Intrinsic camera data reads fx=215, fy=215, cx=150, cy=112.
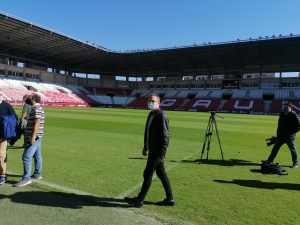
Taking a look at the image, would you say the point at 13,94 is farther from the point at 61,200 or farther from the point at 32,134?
the point at 61,200

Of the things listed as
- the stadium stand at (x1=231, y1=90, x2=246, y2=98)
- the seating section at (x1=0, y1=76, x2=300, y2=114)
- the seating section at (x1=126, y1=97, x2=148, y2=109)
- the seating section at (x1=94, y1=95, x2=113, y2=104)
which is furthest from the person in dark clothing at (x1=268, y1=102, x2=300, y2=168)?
the seating section at (x1=94, y1=95, x2=113, y2=104)

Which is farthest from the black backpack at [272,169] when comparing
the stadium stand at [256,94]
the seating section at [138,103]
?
the seating section at [138,103]

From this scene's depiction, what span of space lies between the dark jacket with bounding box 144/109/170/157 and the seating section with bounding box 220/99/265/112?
169 ft

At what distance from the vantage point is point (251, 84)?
6244 centimetres

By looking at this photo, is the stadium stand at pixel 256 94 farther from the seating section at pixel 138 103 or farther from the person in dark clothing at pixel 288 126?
the person in dark clothing at pixel 288 126

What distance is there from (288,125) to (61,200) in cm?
675

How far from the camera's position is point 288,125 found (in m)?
6.77

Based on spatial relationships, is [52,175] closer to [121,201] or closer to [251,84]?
[121,201]

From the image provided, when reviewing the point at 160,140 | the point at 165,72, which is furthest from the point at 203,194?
the point at 165,72

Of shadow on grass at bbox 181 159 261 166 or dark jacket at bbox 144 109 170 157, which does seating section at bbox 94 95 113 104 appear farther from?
dark jacket at bbox 144 109 170 157

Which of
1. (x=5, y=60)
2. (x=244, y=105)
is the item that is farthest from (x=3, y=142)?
(x=5, y=60)

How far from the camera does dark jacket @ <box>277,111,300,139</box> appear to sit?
6637mm

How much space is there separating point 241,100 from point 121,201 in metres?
57.4

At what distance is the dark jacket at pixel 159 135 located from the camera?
4.05 metres
